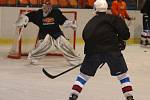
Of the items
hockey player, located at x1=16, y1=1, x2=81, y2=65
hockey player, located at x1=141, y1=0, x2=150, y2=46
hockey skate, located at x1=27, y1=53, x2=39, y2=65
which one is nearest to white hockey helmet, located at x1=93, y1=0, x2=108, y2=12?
hockey player, located at x1=16, y1=1, x2=81, y2=65

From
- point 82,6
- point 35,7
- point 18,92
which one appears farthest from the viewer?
point 82,6

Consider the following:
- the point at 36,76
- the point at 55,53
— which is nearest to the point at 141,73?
the point at 36,76

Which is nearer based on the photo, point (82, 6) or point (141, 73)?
point (141, 73)

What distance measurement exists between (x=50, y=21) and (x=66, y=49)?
609mm

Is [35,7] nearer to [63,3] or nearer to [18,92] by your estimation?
[63,3]

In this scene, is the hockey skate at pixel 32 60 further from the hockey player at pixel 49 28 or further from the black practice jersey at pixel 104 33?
the black practice jersey at pixel 104 33

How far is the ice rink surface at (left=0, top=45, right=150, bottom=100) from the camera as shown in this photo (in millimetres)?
6371

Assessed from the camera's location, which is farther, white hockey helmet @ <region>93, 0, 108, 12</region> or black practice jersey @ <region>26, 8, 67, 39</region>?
black practice jersey @ <region>26, 8, 67, 39</region>

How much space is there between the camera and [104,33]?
5504mm

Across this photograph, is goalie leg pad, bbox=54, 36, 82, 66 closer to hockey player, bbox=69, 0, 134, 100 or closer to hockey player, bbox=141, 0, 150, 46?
hockey player, bbox=69, 0, 134, 100

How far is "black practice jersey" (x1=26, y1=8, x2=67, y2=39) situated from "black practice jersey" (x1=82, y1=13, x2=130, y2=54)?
3.95m

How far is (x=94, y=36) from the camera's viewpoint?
5.49 meters

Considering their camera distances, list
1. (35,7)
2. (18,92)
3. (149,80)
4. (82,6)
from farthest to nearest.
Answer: (82,6) → (35,7) → (149,80) → (18,92)

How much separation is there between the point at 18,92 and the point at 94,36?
1564mm
